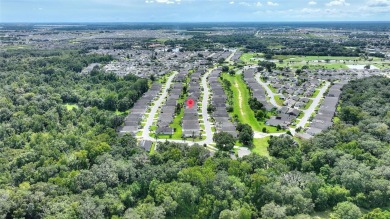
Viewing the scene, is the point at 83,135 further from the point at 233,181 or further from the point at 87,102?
the point at 233,181

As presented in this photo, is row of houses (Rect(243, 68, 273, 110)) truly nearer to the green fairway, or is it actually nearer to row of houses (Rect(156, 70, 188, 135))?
the green fairway

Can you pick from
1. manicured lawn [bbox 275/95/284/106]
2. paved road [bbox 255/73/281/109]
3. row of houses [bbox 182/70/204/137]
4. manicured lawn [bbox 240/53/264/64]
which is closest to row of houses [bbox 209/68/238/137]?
row of houses [bbox 182/70/204/137]

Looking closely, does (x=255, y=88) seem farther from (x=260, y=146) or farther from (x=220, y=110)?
(x=260, y=146)

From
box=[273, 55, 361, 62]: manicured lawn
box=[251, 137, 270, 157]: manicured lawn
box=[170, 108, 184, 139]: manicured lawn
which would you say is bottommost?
box=[251, 137, 270, 157]: manicured lawn

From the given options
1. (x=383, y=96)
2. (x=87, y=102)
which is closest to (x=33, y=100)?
(x=87, y=102)

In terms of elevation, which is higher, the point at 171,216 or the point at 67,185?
the point at 67,185

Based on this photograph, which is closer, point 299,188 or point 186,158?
point 299,188

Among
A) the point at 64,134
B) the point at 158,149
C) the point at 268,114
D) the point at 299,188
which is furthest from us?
the point at 268,114

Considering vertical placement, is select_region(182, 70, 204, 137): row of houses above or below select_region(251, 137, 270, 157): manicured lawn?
above
